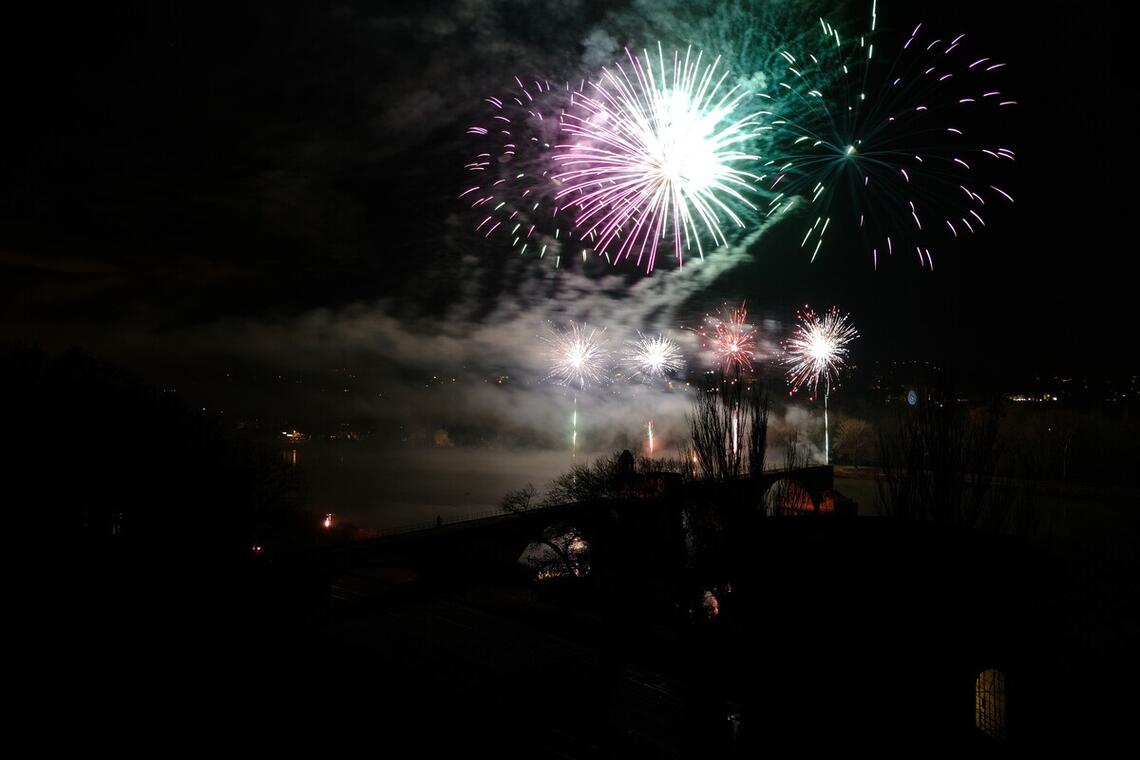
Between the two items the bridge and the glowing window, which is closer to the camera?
the glowing window

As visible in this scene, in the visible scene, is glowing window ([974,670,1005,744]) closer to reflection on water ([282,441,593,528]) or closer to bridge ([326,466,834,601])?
bridge ([326,466,834,601])

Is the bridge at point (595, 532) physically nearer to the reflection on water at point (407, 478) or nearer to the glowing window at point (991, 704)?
the glowing window at point (991, 704)

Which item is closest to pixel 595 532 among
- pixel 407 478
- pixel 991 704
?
pixel 991 704

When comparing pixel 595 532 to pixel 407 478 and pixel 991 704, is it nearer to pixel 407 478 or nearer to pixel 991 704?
pixel 991 704

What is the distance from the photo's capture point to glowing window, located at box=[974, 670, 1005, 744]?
25.8 feet

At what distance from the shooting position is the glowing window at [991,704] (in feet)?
25.8

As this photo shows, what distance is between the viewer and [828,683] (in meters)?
7.54

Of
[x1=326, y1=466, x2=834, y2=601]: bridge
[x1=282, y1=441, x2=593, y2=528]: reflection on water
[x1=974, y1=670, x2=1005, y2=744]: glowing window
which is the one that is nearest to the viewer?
[x1=974, y1=670, x2=1005, y2=744]: glowing window

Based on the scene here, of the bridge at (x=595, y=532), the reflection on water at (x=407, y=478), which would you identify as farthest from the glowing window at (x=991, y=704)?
the reflection on water at (x=407, y=478)

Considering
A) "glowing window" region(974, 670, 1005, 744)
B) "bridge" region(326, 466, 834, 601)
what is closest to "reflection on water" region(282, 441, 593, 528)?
"bridge" region(326, 466, 834, 601)

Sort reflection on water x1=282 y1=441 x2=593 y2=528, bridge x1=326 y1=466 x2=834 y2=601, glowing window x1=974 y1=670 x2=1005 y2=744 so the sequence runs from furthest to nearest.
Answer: reflection on water x1=282 y1=441 x2=593 y2=528 < bridge x1=326 y1=466 x2=834 y2=601 < glowing window x1=974 y1=670 x2=1005 y2=744

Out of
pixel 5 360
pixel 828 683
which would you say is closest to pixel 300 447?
pixel 5 360

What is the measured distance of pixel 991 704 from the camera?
26.1 feet

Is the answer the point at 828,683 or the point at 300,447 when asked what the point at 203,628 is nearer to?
the point at 828,683
